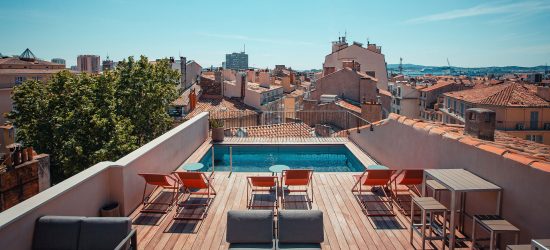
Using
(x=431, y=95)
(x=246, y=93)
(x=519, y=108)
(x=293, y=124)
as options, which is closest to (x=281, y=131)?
(x=293, y=124)

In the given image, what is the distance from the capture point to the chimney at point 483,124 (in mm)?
6672

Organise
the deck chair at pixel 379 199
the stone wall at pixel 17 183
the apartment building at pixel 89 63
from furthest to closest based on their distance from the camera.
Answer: the apartment building at pixel 89 63
the stone wall at pixel 17 183
the deck chair at pixel 379 199

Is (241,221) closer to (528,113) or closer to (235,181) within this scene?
(235,181)

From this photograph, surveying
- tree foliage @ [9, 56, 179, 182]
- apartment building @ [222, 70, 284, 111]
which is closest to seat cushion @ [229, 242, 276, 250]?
tree foliage @ [9, 56, 179, 182]

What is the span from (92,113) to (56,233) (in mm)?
16244

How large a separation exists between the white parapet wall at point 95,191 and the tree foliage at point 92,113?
10115 mm

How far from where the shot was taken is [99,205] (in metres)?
6.09

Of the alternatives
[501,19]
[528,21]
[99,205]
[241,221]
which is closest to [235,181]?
[99,205]

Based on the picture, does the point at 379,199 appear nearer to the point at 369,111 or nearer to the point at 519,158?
the point at 519,158

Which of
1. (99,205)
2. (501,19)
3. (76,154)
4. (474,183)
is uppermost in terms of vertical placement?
(501,19)

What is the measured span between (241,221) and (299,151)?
29.7ft

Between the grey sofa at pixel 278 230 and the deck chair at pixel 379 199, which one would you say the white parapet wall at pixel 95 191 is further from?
the deck chair at pixel 379 199

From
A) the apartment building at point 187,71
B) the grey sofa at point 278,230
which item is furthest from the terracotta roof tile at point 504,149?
the apartment building at point 187,71

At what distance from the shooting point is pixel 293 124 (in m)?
21.6
